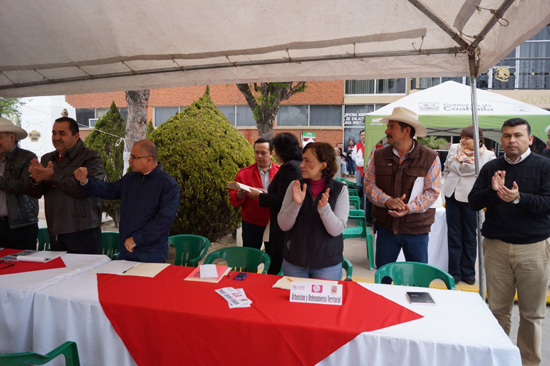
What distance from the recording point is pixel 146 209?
3.09 metres

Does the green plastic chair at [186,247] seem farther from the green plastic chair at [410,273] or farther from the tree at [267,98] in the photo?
the tree at [267,98]

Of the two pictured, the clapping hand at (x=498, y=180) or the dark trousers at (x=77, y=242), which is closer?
the clapping hand at (x=498, y=180)

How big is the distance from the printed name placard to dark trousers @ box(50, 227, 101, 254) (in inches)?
87.7

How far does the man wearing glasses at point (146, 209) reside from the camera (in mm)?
3059

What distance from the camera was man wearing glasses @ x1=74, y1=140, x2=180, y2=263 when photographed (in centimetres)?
306

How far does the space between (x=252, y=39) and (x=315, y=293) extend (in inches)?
98.5

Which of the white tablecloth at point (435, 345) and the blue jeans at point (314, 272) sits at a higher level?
the blue jeans at point (314, 272)

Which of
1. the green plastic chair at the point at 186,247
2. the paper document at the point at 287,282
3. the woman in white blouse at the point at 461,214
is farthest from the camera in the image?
the woman in white blouse at the point at 461,214

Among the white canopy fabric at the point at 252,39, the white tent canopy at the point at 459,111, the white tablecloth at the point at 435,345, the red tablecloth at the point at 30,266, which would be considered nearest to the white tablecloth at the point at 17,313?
the red tablecloth at the point at 30,266

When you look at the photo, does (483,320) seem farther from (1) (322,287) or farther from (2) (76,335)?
(2) (76,335)

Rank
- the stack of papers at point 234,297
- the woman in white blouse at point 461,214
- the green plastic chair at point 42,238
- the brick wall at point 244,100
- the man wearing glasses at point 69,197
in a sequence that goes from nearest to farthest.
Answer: the stack of papers at point 234,297 < the man wearing glasses at point 69,197 < the green plastic chair at point 42,238 < the woman in white blouse at point 461,214 < the brick wall at point 244,100

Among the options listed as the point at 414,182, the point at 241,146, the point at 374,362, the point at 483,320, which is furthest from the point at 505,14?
the point at 241,146

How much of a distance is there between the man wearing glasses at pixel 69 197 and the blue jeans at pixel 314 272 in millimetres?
1971

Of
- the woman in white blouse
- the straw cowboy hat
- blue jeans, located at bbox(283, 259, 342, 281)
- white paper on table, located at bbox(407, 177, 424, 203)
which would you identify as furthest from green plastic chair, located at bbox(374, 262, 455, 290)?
the straw cowboy hat
